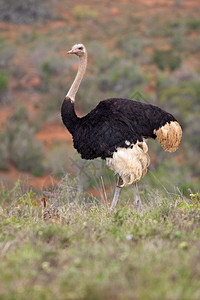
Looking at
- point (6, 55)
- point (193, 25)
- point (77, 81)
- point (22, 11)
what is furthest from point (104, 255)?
point (22, 11)

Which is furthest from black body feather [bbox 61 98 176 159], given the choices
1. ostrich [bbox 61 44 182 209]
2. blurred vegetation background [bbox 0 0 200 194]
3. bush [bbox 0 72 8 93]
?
bush [bbox 0 72 8 93]

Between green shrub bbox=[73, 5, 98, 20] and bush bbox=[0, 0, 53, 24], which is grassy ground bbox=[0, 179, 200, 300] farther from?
green shrub bbox=[73, 5, 98, 20]

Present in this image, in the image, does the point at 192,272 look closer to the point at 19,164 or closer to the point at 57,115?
the point at 19,164

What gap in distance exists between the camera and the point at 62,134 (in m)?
16.2

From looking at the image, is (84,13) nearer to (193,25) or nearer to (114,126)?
(193,25)

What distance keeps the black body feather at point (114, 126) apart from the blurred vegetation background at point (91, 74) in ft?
6.57

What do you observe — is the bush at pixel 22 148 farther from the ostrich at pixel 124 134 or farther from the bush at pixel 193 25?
the bush at pixel 193 25

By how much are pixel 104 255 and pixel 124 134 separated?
1931 mm

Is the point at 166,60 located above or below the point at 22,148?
above

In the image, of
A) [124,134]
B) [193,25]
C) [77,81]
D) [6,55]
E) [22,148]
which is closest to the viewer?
[124,134]

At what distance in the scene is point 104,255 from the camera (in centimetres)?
288

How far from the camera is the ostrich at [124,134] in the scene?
463 centimetres

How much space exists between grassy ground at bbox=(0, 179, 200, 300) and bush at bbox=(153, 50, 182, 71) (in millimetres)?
18637

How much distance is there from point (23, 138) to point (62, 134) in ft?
6.21
